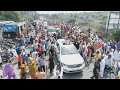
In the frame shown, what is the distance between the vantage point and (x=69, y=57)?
41.8 feet

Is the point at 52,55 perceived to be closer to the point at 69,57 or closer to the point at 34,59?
the point at 69,57

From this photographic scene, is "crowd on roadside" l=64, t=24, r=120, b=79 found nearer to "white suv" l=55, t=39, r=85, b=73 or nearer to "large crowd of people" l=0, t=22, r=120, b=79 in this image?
"large crowd of people" l=0, t=22, r=120, b=79

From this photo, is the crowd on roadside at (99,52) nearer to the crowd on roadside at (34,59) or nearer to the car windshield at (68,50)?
the car windshield at (68,50)

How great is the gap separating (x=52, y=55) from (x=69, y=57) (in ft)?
3.29

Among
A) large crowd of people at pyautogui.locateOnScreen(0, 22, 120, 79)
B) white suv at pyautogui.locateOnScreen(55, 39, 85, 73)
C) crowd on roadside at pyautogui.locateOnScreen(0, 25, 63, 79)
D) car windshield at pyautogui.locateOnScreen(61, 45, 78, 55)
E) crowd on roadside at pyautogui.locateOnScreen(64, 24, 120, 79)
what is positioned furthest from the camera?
car windshield at pyautogui.locateOnScreen(61, 45, 78, 55)

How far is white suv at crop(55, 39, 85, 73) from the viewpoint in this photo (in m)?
12.2

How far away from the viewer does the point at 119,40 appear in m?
15.6

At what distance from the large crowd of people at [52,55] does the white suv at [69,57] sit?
1.46 feet

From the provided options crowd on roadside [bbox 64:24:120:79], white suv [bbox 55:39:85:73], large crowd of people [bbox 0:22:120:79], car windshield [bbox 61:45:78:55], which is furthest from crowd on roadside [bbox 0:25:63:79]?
crowd on roadside [bbox 64:24:120:79]

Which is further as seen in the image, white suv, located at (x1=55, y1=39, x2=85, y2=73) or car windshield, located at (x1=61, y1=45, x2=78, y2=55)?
car windshield, located at (x1=61, y1=45, x2=78, y2=55)

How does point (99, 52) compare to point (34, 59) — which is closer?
point (34, 59)

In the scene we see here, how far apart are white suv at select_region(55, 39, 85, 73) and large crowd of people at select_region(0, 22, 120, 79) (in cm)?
44

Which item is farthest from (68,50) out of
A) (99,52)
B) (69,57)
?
(99,52)
